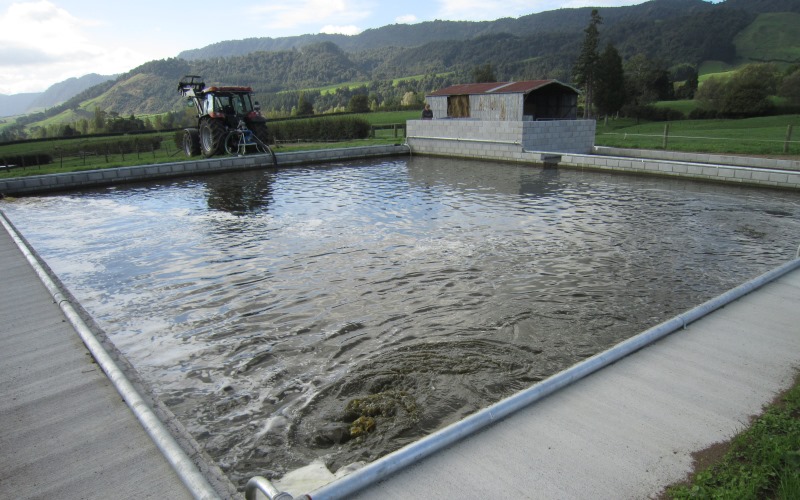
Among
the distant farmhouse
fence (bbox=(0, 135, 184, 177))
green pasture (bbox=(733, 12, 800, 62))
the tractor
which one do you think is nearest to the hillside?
green pasture (bbox=(733, 12, 800, 62))

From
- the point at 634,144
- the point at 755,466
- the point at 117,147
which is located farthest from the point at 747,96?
the point at 755,466

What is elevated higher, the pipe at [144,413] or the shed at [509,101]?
the shed at [509,101]

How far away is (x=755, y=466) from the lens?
2807mm

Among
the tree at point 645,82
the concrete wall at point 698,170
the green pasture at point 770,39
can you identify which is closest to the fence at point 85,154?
the concrete wall at point 698,170

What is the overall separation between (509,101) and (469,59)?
5815 inches

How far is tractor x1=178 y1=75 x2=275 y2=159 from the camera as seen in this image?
21031 mm

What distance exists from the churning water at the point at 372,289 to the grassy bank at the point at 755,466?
1705mm

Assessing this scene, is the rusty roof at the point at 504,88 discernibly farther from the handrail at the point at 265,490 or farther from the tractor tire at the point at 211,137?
the handrail at the point at 265,490

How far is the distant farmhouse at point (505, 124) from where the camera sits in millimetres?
19609

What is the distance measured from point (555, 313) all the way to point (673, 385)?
2206 millimetres

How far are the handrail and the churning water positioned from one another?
832mm

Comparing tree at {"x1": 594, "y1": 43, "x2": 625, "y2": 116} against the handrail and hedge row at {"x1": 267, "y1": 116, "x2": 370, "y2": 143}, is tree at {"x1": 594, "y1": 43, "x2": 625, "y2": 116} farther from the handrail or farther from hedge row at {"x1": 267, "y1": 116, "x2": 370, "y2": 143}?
the handrail

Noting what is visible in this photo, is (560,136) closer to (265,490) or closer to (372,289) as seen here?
(372,289)

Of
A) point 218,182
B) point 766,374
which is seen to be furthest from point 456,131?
point 766,374
